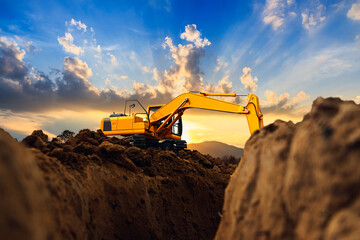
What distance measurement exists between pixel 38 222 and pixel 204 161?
8.92 meters

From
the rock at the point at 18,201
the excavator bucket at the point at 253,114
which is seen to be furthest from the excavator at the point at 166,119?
the rock at the point at 18,201

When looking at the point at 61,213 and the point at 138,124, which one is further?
the point at 138,124

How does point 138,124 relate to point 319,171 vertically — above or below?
above

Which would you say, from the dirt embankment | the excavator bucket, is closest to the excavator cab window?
the excavator bucket

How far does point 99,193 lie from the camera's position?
4184mm

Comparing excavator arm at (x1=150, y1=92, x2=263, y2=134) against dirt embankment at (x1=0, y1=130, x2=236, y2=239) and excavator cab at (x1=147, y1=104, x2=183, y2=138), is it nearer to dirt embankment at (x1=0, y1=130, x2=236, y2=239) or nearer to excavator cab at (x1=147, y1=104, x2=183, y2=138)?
excavator cab at (x1=147, y1=104, x2=183, y2=138)

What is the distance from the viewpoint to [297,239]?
1809 millimetres

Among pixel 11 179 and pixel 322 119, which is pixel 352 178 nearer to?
pixel 322 119

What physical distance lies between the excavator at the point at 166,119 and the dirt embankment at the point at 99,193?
3498 millimetres

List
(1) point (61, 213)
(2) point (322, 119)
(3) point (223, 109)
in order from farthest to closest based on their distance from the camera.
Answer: (3) point (223, 109) < (1) point (61, 213) < (2) point (322, 119)

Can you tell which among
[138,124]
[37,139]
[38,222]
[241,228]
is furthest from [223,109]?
[38,222]

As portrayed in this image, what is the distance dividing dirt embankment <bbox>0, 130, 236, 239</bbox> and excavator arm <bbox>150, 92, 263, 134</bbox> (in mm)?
3254

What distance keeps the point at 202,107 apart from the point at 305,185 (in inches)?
403

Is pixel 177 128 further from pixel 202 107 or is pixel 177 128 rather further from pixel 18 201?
pixel 18 201
